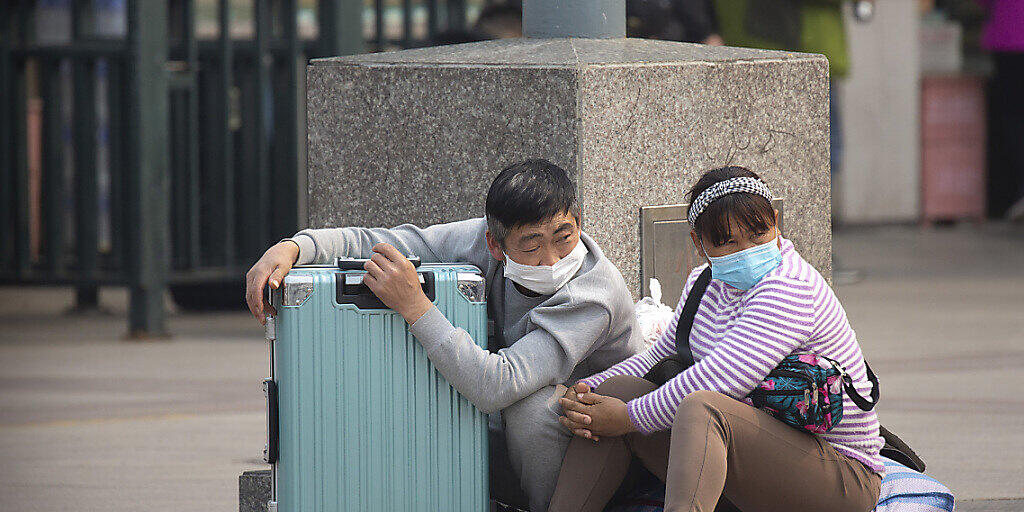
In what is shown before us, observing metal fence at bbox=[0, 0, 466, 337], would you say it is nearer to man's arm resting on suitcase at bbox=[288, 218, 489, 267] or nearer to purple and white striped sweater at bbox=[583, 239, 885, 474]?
man's arm resting on suitcase at bbox=[288, 218, 489, 267]

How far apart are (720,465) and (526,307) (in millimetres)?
629

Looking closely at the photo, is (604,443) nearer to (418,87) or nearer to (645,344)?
(645,344)

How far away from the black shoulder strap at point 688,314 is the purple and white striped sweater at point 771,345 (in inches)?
2.3

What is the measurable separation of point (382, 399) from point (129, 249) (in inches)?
181

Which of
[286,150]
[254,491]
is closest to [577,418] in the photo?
[254,491]

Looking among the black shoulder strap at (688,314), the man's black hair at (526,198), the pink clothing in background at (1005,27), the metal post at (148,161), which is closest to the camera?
the man's black hair at (526,198)

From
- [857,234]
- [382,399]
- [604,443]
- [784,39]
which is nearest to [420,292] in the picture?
[382,399]

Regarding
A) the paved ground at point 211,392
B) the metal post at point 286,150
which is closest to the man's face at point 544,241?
the paved ground at point 211,392

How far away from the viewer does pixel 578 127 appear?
455 centimetres

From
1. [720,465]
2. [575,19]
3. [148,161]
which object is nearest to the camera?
[720,465]

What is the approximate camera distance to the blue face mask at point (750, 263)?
386 centimetres

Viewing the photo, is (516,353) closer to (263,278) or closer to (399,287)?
(399,287)

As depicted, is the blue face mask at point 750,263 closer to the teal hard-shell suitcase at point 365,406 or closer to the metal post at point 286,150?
the teal hard-shell suitcase at point 365,406

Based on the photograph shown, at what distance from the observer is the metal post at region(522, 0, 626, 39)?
16.5 ft
